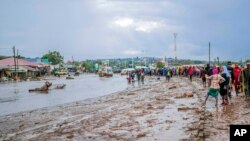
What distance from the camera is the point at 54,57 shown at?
588 feet

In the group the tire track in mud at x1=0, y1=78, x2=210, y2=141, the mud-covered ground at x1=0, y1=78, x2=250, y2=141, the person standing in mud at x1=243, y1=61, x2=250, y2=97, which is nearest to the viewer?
the mud-covered ground at x1=0, y1=78, x2=250, y2=141

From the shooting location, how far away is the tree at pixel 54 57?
177 metres

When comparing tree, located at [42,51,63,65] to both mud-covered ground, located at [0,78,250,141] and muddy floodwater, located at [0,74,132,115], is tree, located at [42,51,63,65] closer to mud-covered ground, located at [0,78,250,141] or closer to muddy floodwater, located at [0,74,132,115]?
muddy floodwater, located at [0,74,132,115]

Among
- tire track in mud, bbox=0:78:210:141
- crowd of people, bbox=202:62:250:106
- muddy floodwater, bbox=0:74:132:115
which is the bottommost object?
muddy floodwater, bbox=0:74:132:115

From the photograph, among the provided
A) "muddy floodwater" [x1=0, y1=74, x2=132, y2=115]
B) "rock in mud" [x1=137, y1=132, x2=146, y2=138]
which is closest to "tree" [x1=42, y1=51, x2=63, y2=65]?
"muddy floodwater" [x1=0, y1=74, x2=132, y2=115]

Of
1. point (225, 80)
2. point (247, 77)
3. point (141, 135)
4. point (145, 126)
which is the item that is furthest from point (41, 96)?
point (141, 135)

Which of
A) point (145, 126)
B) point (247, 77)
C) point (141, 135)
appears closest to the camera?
point (141, 135)

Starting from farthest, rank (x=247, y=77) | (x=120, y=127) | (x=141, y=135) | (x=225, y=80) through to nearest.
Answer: (x=247, y=77) → (x=225, y=80) → (x=120, y=127) → (x=141, y=135)

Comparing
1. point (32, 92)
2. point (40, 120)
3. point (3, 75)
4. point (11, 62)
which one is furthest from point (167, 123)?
point (11, 62)

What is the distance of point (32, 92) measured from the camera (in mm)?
41250

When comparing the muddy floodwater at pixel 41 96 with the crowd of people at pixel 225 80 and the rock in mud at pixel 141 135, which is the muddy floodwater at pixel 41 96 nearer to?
the crowd of people at pixel 225 80

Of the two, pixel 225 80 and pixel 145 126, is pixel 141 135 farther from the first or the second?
pixel 225 80

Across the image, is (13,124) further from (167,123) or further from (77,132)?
(167,123)

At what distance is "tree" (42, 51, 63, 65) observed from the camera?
177 metres
